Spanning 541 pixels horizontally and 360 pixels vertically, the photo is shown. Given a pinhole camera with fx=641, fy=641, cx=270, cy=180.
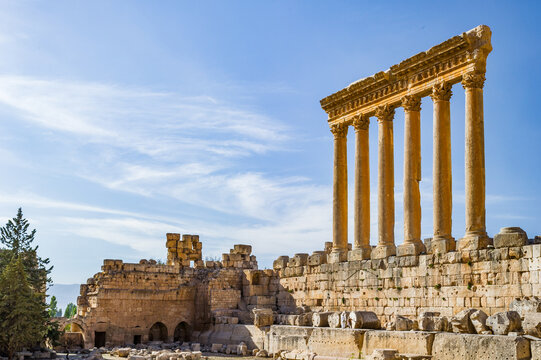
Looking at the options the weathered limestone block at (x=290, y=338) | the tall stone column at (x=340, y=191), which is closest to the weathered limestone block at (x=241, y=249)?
the tall stone column at (x=340, y=191)

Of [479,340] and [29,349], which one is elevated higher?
[479,340]

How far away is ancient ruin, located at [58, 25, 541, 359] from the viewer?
16047 mm

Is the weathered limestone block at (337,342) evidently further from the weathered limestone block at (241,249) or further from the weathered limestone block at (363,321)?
the weathered limestone block at (241,249)

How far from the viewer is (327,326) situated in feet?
64.2

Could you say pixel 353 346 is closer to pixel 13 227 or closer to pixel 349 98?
pixel 349 98

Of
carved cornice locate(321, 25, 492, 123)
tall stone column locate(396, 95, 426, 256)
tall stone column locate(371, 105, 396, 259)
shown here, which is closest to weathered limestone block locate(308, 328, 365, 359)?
tall stone column locate(396, 95, 426, 256)

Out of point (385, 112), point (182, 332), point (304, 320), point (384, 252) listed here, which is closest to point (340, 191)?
point (385, 112)

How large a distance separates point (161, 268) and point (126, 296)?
2754mm

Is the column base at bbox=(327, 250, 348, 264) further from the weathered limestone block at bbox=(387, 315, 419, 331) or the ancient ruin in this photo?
the weathered limestone block at bbox=(387, 315, 419, 331)

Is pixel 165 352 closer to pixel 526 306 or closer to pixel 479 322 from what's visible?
pixel 479 322

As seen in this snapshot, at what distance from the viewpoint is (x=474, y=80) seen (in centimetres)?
2230

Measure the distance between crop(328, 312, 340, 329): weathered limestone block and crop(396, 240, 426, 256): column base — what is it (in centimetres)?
572

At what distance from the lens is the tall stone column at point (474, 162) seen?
2147 centimetres

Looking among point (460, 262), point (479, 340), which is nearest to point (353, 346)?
point (479, 340)
